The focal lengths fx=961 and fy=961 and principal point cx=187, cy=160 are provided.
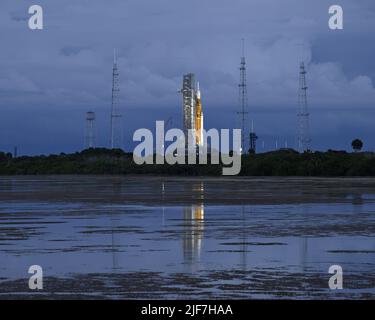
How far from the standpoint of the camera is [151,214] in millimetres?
33875

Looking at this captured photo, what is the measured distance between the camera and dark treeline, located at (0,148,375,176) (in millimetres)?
115500

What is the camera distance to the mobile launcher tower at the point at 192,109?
167000 millimetres

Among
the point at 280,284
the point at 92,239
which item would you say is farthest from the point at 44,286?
the point at 92,239

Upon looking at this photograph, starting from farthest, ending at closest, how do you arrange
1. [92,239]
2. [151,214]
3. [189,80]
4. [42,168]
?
[189,80] → [42,168] → [151,214] → [92,239]

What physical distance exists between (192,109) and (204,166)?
100 feet

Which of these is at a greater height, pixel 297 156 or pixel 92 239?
pixel 297 156

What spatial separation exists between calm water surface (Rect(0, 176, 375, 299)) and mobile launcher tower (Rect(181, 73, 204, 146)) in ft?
428

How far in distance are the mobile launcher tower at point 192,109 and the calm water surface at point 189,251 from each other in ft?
428

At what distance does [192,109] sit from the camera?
546 feet

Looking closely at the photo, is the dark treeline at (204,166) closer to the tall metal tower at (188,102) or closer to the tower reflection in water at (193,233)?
the tall metal tower at (188,102)

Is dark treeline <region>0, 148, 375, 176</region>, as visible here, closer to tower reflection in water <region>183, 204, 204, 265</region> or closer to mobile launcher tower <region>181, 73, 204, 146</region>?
mobile launcher tower <region>181, 73, 204, 146</region>

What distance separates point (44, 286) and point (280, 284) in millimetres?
3706
